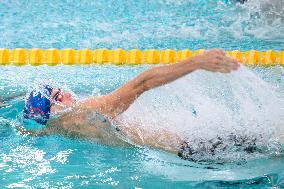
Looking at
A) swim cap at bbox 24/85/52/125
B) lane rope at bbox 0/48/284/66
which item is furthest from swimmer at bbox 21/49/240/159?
lane rope at bbox 0/48/284/66

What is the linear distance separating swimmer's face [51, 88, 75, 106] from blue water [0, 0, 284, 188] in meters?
0.25

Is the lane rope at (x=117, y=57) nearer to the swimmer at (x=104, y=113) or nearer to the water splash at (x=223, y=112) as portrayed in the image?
the water splash at (x=223, y=112)

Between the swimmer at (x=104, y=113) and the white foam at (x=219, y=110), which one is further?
the white foam at (x=219, y=110)

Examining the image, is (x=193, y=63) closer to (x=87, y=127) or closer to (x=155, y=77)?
(x=155, y=77)

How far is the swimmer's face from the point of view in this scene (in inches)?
126

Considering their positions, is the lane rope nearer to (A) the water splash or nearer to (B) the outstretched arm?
(A) the water splash

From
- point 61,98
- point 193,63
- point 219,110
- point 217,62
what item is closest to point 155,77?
point 193,63

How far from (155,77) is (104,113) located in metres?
0.44

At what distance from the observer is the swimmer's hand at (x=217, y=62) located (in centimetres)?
264

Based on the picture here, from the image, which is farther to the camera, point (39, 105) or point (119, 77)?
point (119, 77)

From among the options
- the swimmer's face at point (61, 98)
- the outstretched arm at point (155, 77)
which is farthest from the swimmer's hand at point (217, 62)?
the swimmer's face at point (61, 98)

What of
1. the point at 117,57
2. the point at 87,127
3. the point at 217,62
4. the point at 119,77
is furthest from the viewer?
the point at 117,57

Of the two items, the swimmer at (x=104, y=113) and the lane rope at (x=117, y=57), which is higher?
the swimmer at (x=104, y=113)

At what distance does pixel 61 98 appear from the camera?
3256 mm
